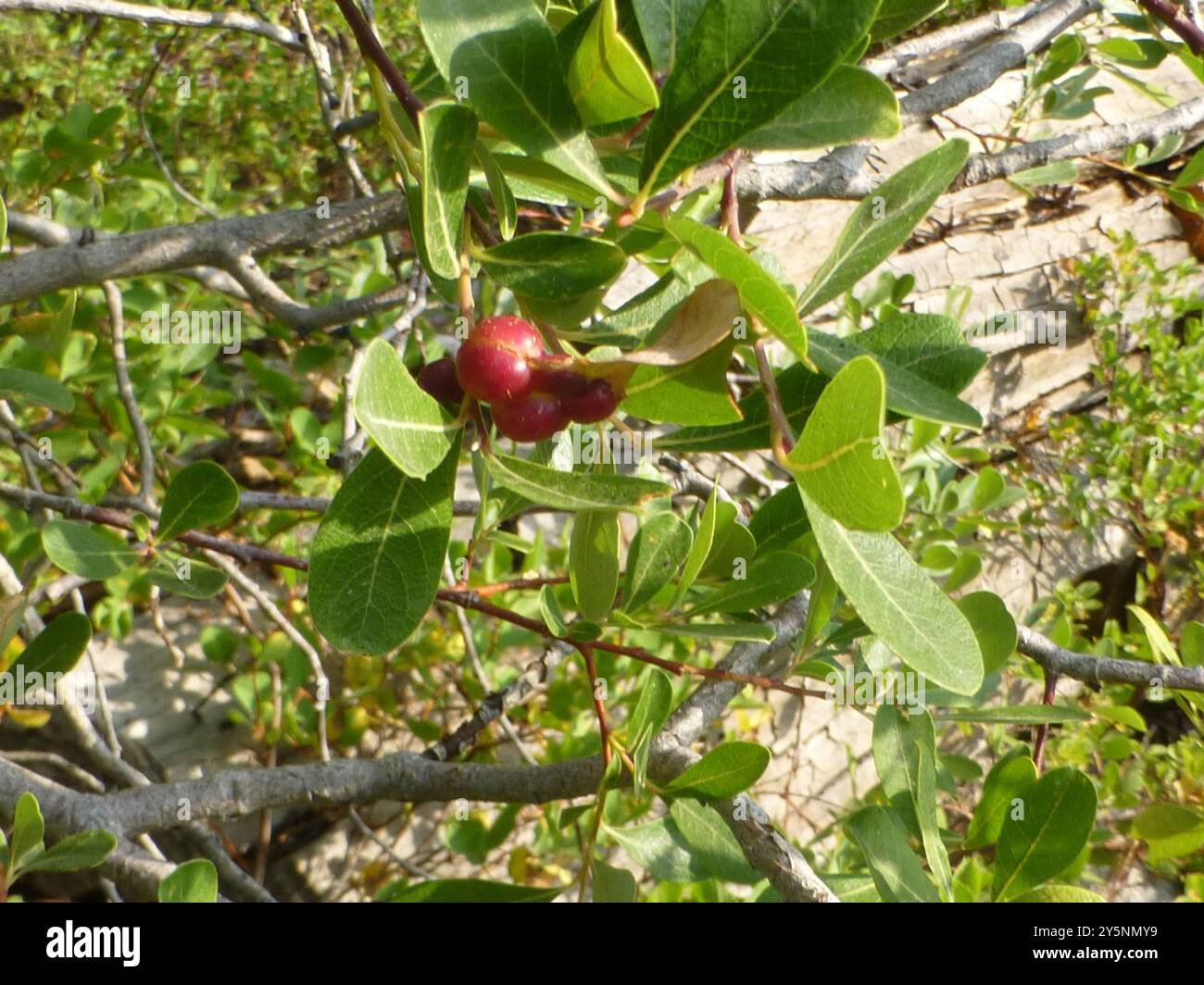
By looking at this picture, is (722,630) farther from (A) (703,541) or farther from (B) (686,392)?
(B) (686,392)

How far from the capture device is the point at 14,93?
11.4ft

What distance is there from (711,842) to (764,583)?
0.87ft

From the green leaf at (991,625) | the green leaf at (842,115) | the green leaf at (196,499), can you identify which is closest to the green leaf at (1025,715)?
the green leaf at (991,625)

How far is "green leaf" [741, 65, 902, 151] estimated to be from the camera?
68 cm

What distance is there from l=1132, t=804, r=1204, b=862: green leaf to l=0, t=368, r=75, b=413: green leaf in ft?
4.50

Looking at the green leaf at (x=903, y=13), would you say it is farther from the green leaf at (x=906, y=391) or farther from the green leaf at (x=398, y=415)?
the green leaf at (x=398, y=415)

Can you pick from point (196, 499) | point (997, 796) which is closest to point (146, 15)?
point (196, 499)

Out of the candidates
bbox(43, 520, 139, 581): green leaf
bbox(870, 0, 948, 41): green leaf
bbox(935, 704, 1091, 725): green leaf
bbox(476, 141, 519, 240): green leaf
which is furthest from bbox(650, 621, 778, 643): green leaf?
bbox(43, 520, 139, 581): green leaf

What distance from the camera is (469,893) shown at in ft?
3.24

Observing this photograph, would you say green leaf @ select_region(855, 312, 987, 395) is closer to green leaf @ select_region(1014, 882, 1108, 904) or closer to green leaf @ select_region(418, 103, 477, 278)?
green leaf @ select_region(418, 103, 477, 278)

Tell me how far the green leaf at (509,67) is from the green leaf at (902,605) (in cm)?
29

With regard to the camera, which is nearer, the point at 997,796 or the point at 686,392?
the point at 686,392
